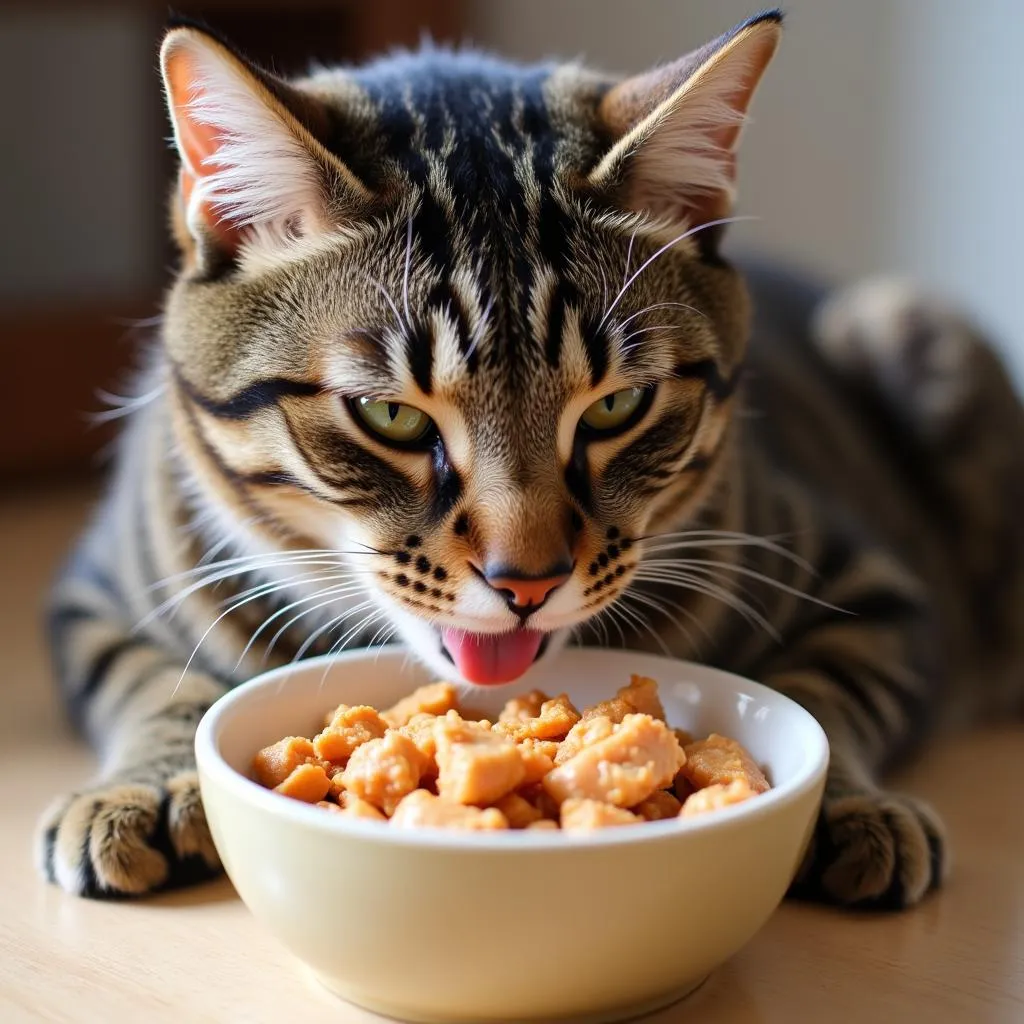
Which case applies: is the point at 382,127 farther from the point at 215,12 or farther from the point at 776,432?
the point at 215,12

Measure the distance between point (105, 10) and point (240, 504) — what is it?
168 cm

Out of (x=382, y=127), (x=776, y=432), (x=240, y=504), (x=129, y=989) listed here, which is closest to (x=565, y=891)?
A: (x=129, y=989)

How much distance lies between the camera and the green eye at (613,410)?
1158 mm

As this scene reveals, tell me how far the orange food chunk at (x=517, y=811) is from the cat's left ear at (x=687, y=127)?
0.51m

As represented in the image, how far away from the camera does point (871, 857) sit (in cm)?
118

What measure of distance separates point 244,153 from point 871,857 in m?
0.74

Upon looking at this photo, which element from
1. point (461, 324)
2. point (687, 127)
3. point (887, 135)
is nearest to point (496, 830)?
point (461, 324)

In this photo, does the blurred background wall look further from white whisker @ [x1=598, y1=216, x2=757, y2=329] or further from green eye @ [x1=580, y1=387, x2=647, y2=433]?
green eye @ [x1=580, y1=387, x2=647, y2=433]

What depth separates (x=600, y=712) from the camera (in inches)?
42.6

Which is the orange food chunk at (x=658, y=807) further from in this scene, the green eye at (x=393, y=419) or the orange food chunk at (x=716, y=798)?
the green eye at (x=393, y=419)

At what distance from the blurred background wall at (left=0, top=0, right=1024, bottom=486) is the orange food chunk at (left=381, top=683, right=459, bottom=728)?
1.58 metres

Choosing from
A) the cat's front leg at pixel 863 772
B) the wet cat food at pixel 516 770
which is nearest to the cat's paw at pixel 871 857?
the cat's front leg at pixel 863 772

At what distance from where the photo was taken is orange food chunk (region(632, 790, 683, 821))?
0.97 meters

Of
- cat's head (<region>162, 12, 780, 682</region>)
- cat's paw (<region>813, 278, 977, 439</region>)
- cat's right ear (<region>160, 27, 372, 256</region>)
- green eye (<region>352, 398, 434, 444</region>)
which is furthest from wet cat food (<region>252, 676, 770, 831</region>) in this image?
cat's paw (<region>813, 278, 977, 439</region>)
